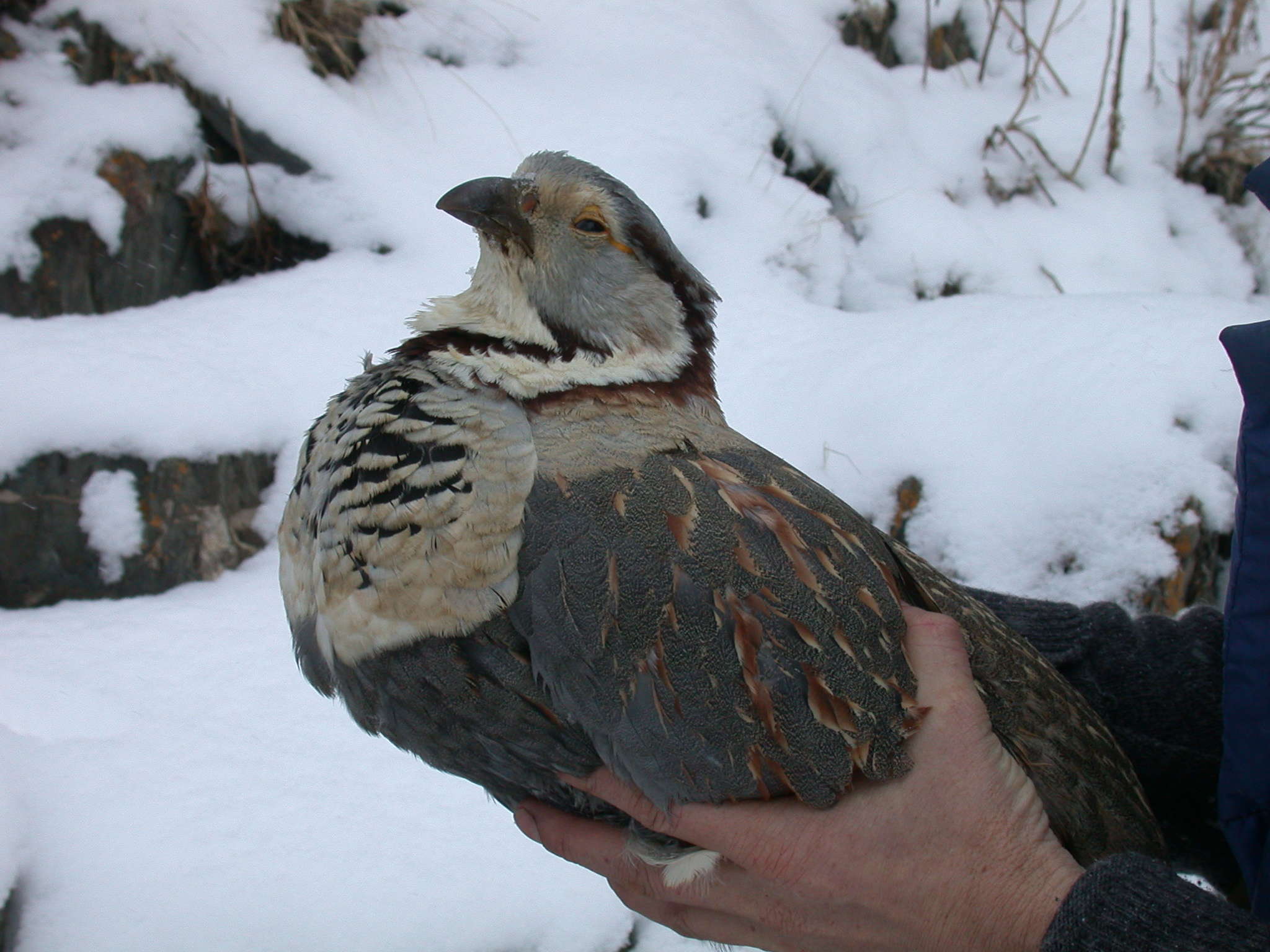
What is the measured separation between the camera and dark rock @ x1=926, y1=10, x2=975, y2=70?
5.20 metres

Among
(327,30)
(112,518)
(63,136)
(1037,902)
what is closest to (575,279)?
(1037,902)

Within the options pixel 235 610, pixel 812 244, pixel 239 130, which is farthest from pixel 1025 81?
pixel 235 610

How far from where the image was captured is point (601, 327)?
172cm

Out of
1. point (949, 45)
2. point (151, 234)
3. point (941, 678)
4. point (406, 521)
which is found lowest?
point (941, 678)

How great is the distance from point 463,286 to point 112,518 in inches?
57.2

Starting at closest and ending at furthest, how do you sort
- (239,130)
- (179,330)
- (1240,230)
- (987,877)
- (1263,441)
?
(987,877), (1263,441), (179,330), (239,130), (1240,230)

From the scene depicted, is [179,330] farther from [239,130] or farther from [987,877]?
[987,877]

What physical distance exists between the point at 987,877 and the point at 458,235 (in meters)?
3.16

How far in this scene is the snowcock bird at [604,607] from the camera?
1281mm

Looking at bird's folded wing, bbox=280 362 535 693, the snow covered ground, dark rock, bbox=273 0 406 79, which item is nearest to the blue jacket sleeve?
bird's folded wing, bbox=280 362 535 693

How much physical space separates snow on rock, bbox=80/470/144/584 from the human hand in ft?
7.34

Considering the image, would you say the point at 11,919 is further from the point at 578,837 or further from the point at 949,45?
the point at 949,45

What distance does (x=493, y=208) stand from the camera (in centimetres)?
170

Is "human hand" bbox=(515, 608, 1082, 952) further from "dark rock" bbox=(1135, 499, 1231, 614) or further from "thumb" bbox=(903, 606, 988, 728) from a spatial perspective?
A: "dark rock" bbox=(1135, 499, 1231, 614)
